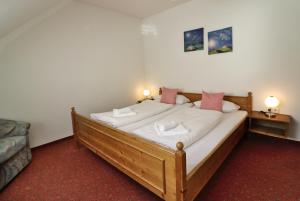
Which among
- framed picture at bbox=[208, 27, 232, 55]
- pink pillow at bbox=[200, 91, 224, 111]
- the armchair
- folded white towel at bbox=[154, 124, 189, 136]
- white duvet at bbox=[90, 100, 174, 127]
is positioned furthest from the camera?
framed picture at bbox=[208, 27, 232, 55]

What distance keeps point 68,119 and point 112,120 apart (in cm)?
142

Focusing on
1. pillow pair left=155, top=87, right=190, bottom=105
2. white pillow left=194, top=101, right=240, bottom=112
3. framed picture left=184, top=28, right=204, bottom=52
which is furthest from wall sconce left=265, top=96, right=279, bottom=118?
framed picture left=184, top=28, right=204, bottom=52

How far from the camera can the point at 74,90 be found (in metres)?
3.44

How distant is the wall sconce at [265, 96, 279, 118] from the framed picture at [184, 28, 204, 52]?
160cm

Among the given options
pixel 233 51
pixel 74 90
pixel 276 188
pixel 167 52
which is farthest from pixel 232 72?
pixel 74 90

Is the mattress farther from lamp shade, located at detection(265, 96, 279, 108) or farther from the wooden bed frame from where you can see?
lamp shade, located at detection(265, 96, 279, 108)

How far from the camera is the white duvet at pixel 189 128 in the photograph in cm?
183

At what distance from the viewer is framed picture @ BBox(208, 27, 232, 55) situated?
10.1 ft

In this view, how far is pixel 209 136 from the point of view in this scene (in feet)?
6.80

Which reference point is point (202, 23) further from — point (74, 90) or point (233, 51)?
point (74, 90)

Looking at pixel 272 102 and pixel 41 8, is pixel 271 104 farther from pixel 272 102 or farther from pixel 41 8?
pixel 41 8

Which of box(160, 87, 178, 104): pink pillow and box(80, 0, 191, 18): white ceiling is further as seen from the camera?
box(160, 87, 178, 104): pink pillow

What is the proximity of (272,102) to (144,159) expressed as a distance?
231 centimetres

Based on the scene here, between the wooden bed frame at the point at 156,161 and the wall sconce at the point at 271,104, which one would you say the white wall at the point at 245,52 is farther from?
the wooden bed frame at the point at 156,161
